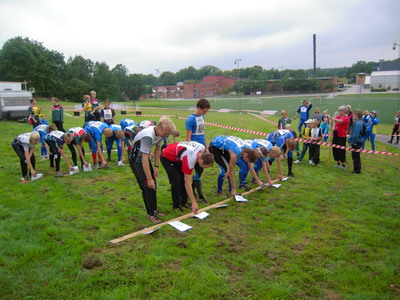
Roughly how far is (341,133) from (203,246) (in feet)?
24.0

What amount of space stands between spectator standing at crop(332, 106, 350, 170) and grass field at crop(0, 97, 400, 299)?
8.18ft

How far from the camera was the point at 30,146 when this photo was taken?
7.45 meters

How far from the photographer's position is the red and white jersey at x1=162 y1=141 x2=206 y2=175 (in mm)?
5047

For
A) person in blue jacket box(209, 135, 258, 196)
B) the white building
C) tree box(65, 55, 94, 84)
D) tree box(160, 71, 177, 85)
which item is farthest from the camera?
tree box(160, 71, 177, 85)

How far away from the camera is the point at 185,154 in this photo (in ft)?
16.9

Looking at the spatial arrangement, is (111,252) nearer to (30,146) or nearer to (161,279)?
(161,279)

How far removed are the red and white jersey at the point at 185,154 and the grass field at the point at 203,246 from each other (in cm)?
118

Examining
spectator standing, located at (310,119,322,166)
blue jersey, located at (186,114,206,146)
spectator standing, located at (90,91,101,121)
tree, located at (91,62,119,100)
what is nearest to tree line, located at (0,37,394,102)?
tree, located at (91,62,119,100)

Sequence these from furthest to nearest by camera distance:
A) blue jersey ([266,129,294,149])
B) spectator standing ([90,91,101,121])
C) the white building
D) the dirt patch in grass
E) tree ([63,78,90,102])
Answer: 1. tree ([63,78,90,102])
2. the white building
3. spectator standing ([90,91,101,121])
4. blue jersey ([266,129,294,149])
5. the dirt patch in grass

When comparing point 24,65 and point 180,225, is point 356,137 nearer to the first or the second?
point 180,225

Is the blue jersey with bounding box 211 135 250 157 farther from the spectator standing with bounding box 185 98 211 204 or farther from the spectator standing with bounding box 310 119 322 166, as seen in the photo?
the spectator standing with bounding box 310 119 322 166

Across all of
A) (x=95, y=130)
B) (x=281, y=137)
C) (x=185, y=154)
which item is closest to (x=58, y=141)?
(x=95, y=130)

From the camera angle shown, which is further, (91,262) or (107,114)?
(107,114)

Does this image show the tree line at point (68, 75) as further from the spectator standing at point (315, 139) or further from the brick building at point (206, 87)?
the spectator standing at point (315, 139)
